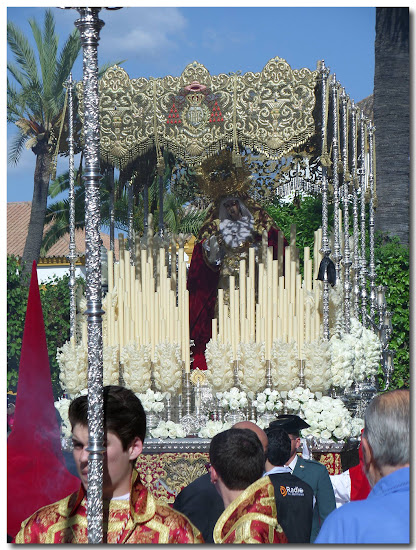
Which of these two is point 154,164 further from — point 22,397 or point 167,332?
point 22,397

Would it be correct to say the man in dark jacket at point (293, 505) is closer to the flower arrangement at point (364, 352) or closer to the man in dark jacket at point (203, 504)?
the man in dark jacket at point (203, 504)

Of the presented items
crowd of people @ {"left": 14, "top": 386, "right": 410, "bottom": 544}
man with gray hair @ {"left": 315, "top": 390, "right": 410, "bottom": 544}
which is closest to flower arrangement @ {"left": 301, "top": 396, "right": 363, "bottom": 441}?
crowd of people @ {"left": 14, "top": 386, "right": 410, "bottom": 544}

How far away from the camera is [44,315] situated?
13258mm

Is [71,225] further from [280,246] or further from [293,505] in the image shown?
[293,505]

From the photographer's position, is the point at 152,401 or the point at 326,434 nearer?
the point at 326,434

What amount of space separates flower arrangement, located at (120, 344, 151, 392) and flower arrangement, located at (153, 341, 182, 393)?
3.8 inches

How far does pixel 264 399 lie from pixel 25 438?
2346mm

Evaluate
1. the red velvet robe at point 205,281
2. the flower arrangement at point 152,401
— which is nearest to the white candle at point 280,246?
the red velvet robe at point 205,281

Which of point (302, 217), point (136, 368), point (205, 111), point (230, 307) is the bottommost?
point (136, 368)

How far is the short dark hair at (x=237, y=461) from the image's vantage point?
3127mm

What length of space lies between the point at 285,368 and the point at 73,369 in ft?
5.44

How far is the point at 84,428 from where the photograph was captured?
266cm

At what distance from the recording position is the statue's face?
26.8ft

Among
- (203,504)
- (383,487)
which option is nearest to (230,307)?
(203,504)
